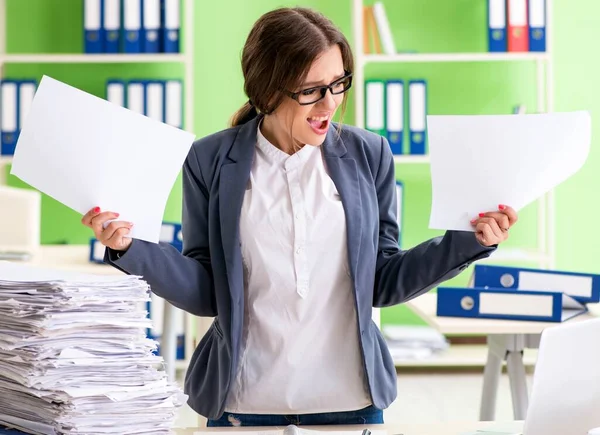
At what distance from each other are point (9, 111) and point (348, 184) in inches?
121

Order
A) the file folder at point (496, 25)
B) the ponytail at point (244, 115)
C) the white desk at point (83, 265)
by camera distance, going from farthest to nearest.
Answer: the file folder at point (496, 25) → the white desk at point (83, 265) → the ponytail at point (244, 115)

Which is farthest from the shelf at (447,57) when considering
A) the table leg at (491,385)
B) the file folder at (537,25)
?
the table leg at (491,385)

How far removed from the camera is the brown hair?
5.43 feet

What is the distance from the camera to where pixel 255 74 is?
1708 mm

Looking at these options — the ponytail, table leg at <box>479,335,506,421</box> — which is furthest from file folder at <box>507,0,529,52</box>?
the ponytail

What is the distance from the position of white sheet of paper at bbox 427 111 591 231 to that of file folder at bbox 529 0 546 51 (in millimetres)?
2940

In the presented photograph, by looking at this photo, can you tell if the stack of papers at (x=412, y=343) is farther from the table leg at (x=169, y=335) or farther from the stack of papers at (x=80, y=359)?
A: the stack of papers at (x=80, y=359)

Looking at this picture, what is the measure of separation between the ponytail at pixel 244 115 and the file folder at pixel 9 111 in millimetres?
2819

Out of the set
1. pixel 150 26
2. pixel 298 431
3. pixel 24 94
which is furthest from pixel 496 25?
pixel 298 431

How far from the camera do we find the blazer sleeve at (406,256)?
1.70m

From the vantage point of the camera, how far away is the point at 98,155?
146 centimetres

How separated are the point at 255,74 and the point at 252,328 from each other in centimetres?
47

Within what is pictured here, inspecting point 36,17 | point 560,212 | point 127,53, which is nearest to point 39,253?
point 127,53

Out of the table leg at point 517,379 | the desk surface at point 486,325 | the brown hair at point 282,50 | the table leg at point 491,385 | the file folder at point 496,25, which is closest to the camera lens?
the brown hair at point 282,50
